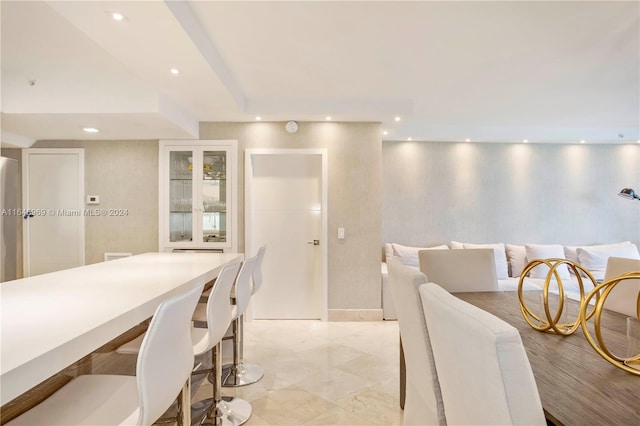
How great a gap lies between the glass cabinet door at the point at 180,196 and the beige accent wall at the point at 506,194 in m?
2.59

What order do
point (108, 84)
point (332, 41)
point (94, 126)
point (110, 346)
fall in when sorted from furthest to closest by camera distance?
point (94, 126) < point (108, 84) < point (332, 41) < point (110, 346)

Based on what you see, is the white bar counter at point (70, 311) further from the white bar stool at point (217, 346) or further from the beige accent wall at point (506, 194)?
the beige accent wall at point (506, 194)

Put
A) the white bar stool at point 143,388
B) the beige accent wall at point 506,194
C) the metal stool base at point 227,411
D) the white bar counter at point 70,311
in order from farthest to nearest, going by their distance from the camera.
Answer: the beige accent wall at point 506,194 < the metal stool base at point 227,411 < the white bar stool at point 143,388 < the white bar counter at point 70,311

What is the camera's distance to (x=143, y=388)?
0.95 meters

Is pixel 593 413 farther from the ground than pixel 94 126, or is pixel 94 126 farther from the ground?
pixel 94 126

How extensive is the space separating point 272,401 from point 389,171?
3.53 metres

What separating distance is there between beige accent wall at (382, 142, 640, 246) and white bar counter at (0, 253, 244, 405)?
Result: 3452mm

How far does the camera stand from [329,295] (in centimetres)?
407

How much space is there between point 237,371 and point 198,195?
2113 mm

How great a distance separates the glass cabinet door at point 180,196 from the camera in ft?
13.4

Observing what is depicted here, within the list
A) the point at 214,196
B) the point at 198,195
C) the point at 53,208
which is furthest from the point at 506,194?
the point at 53,208

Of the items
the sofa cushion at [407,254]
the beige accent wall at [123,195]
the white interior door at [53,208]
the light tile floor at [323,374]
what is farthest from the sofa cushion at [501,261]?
the white interior door at [53,208]

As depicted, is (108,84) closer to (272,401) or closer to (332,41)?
(332,41)

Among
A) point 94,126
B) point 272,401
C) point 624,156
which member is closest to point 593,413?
point 272,401
